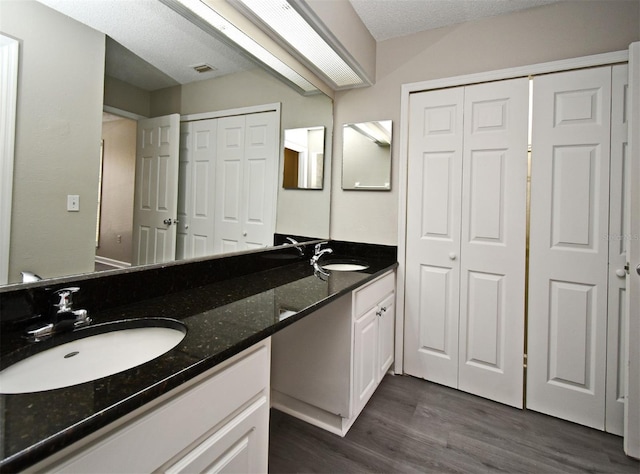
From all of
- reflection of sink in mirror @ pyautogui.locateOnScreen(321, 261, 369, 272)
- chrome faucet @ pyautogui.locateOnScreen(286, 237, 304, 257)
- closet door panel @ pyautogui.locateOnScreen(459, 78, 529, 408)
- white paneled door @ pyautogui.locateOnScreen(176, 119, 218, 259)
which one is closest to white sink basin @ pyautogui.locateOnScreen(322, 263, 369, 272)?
reflection of sink in mirror @ pyautogui.locateOnScreen(321, 261, 369, 272)

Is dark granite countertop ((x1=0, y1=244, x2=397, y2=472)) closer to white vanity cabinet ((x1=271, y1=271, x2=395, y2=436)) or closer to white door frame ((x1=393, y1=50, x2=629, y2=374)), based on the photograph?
white vanity cabinet ((x1=271, y1=271, x2=395, y2=436))

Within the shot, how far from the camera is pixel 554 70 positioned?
189 centimetres

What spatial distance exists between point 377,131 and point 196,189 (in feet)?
4.77

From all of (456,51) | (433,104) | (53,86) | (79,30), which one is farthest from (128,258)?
(456,51)

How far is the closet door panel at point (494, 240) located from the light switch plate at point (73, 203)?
2.02 metres

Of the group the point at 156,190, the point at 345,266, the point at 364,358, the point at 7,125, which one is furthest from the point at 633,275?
the point at 7,125

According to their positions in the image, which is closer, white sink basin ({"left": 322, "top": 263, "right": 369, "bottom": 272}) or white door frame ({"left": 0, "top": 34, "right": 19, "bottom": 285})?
white door frame ({"left": 0, "top": 34, "right": 19, "bottom": 285})

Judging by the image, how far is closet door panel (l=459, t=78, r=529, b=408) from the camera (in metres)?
2.00

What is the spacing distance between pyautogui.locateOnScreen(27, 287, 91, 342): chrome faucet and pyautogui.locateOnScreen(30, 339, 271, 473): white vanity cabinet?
406mm

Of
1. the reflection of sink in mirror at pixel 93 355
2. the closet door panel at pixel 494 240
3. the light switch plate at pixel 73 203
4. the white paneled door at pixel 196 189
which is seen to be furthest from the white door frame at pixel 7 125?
the closet door panel at pixel 494 240

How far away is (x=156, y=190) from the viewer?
4.06 feet

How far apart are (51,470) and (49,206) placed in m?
0.67

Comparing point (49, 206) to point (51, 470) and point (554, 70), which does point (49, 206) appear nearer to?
point (51, 470)

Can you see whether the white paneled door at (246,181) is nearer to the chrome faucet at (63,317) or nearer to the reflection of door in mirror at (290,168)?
the reflection of door in mirror at (290,168)
